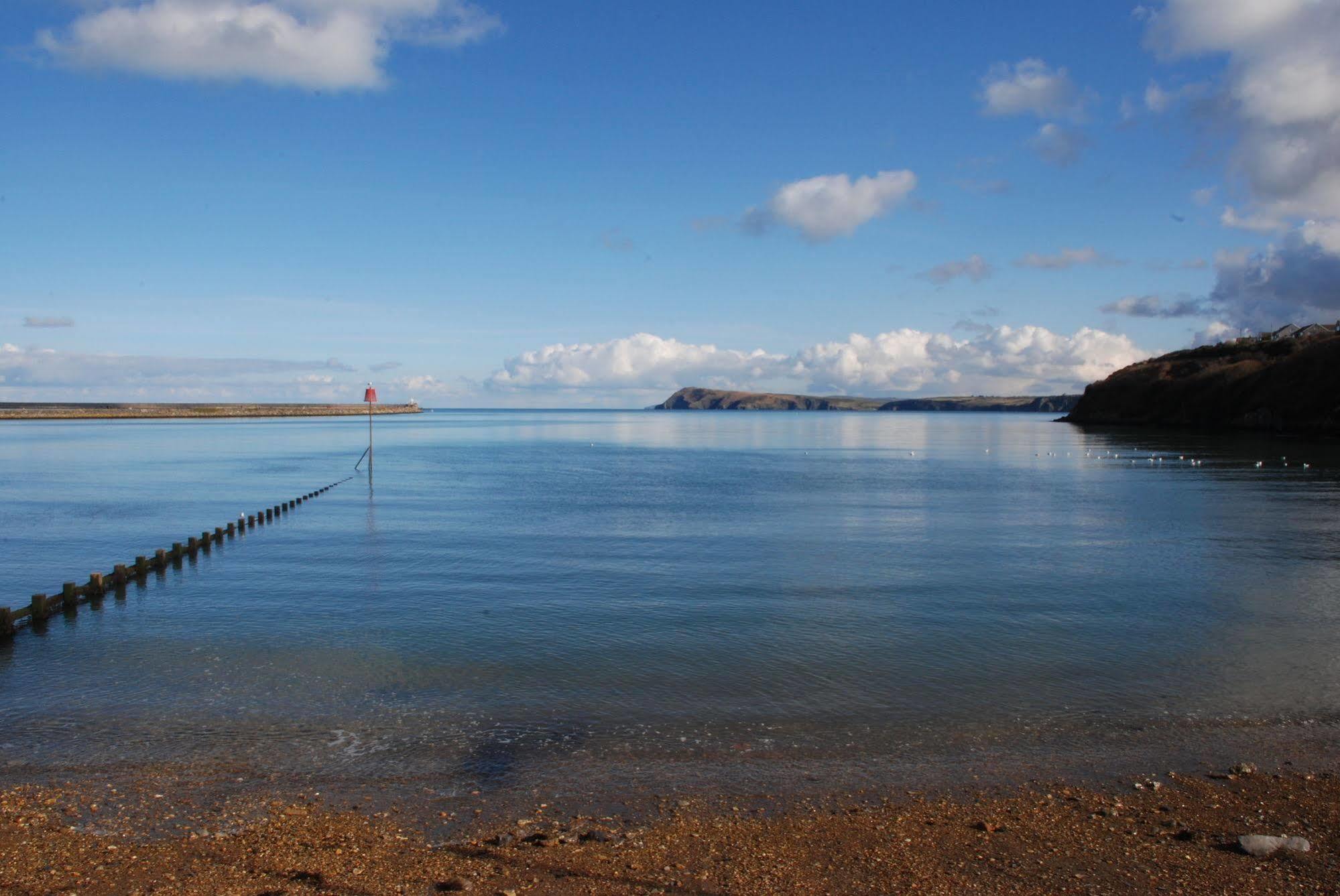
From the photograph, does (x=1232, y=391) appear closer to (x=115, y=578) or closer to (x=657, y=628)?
(x=657, y=628)

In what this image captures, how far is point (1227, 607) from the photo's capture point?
800 inches

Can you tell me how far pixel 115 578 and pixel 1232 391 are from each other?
132 m

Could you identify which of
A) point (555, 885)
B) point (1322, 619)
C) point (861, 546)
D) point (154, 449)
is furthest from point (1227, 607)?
point (154, 449)

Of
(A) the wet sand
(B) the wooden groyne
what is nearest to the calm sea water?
(B) the wooden groyne

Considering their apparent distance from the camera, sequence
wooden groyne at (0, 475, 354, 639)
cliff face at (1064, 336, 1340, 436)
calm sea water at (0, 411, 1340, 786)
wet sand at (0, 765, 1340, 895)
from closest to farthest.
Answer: wet sand at (0, 765, 1340, 895), calm sea water at (0, 411, 1340, 786), wooden groyne at (0, 475, 354, 639), cliff face at (1064, 336, 1340, 436)

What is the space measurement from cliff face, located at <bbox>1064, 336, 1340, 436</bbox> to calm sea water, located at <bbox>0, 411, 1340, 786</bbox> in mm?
70158

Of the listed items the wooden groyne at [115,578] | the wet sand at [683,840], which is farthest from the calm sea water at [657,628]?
the wet sand at [683,840]

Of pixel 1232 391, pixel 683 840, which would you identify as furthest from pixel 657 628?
pixel 1232 391

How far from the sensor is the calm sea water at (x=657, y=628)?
1249cm

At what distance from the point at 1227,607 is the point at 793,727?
13.3 m

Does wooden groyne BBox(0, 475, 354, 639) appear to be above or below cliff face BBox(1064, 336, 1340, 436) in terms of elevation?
below

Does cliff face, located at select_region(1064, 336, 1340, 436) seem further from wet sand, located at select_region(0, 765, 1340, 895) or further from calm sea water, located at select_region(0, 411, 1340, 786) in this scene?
wet sand, located at select_region(0, 765, 1340, 895)

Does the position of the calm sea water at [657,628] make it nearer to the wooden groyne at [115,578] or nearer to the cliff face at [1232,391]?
the wooden groyne at [115,578]

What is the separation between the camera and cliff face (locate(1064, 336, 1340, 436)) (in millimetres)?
100438
